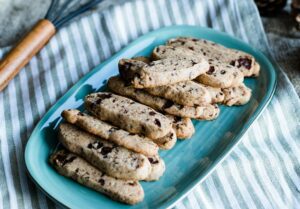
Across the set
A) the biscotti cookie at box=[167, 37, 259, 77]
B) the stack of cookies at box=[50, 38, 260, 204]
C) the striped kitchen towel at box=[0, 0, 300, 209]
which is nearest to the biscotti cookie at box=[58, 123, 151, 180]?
the stack of cookies at box=[50, 38, 260, 204]

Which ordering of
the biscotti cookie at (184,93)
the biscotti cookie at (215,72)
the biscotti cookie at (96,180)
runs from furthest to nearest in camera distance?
the biscotti cookie at (215,72) < the biscotti cookie at (184,93) < the biscotti cookie at (96,180)

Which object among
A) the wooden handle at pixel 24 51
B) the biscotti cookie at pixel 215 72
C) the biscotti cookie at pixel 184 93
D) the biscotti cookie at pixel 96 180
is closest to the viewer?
the biscotti cookie at pixel 96 180

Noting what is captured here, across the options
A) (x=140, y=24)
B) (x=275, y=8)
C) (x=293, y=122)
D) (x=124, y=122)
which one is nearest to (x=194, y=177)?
(x=124, y=122)

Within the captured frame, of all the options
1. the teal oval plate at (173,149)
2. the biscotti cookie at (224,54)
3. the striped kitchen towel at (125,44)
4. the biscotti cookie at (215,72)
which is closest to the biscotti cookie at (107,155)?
the teal oval plate at (173,149)

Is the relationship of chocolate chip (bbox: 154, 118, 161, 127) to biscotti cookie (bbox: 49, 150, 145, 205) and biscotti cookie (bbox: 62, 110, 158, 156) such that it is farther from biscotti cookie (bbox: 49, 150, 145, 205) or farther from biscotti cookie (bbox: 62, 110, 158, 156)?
biscotti cookie (bbox: 49, 150, 145, 205)

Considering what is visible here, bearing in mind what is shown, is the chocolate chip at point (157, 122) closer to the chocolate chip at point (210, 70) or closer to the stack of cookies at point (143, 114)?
the stack of cookies at point (143, 114)

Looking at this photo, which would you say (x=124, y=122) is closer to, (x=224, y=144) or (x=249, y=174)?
(x=224, y=144)

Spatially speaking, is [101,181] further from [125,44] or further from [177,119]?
[125,44]
